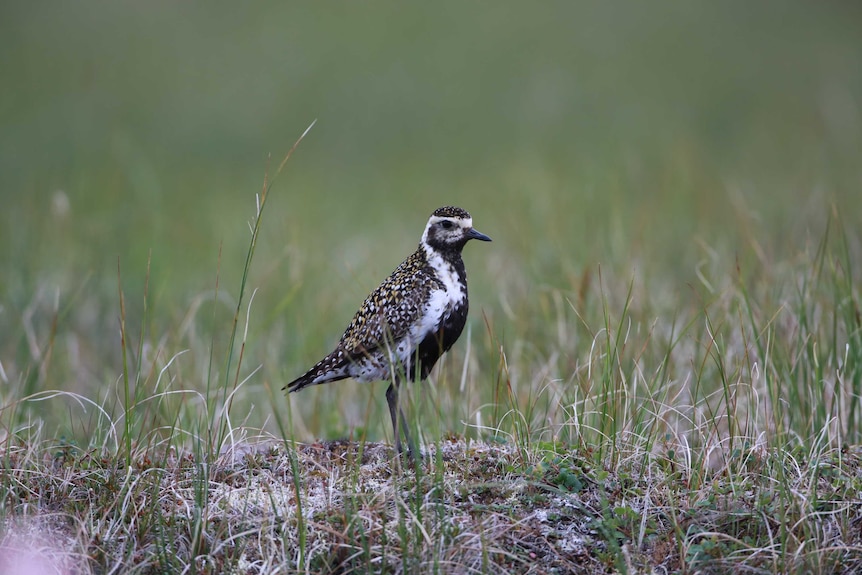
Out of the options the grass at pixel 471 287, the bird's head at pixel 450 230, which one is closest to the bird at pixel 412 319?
the bird's head at pixel 450 230

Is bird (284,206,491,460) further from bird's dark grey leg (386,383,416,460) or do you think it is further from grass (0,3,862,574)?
grass (0,3,862,574)

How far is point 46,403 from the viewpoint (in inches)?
281

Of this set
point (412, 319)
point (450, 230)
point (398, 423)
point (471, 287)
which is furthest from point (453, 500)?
point (471, 287)

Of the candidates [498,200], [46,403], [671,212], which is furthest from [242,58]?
[46,403]

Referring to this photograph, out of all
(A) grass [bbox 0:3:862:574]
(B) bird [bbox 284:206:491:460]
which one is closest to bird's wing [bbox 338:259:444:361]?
(B) bird [bbox 284:206:491:460]

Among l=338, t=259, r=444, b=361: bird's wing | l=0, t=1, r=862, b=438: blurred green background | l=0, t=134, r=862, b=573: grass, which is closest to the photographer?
l=0, t=134, r=862, b=573: grass

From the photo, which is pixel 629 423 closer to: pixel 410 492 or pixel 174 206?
pixel 410 492

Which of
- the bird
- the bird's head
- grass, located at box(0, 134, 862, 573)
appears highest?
the bird's head

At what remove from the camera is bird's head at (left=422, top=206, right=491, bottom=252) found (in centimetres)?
494

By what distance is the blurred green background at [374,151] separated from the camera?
8398 mm

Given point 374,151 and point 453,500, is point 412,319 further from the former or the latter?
point 374,151

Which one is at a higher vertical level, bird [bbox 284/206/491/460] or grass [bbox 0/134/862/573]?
bird [bbox 284/206/491/460]

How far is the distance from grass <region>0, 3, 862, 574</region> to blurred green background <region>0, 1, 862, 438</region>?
8 cm

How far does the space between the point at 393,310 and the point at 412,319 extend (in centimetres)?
12
